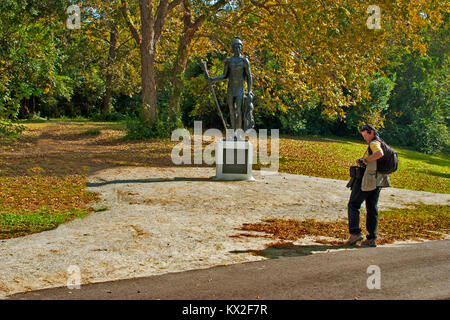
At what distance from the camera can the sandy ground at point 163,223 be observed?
6.46 metres

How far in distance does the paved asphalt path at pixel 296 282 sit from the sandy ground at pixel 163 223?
1.22 feet

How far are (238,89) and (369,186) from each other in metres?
8.18

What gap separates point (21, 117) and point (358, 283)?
33.4 metres

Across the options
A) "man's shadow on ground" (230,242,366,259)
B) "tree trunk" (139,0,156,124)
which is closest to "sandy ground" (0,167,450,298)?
"man's shadow on ground" (230,242,366,259)

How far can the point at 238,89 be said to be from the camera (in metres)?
15.2

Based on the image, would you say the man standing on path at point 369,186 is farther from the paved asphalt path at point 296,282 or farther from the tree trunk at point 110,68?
the tree trunk at point 110,68

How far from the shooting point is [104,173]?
15297 millimetres

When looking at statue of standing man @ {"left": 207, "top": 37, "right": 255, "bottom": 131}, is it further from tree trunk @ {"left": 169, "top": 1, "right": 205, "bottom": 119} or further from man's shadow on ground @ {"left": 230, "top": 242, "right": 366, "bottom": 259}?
tree trunk @ {"left": 169, "top": 1, "right": 205, "bottom": 119}

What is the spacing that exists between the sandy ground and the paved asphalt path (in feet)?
1.22

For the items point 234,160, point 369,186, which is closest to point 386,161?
point 369,186

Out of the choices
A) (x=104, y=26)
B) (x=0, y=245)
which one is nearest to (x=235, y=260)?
(x=0, y=245)

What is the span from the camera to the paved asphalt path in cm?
540

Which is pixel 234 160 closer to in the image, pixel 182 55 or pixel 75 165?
pixel 75 165

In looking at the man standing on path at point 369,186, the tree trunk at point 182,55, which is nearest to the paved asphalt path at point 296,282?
the man standing on path at point 369,186
